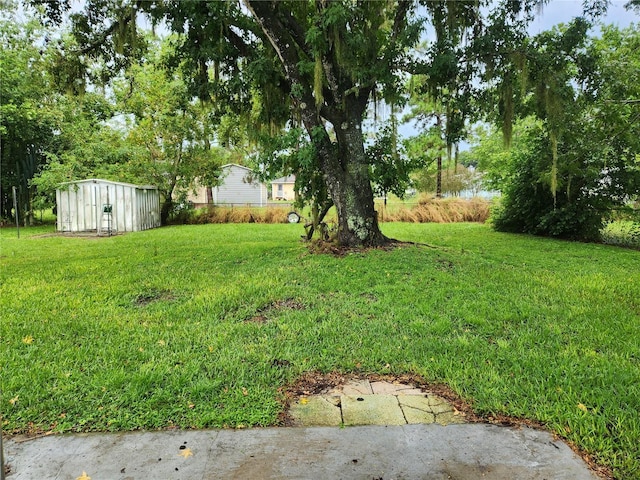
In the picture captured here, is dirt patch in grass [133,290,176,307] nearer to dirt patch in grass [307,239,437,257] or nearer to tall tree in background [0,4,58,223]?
dirt patch in grass [307,239,437,257]

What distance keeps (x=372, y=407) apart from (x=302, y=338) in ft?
3.44

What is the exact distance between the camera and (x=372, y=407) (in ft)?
7.68

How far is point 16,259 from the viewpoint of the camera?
666cm

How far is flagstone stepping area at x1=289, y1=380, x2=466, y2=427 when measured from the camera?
2.21 metres

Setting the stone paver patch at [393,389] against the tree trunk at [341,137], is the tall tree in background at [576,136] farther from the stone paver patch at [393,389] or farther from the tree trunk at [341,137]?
the stone paver patch at [393,389]

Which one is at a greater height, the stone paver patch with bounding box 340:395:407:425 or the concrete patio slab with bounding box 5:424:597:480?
the stone paver patch with bounding box 340:395:407:425

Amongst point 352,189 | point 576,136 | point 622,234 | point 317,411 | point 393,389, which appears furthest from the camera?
point 622,234

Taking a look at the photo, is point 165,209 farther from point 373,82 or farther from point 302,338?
point 302,338

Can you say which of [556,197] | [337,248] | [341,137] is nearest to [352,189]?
[341,137]

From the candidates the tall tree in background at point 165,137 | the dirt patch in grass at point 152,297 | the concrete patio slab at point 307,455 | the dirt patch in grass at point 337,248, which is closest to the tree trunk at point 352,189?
the dirt patch in grass at point 337,248

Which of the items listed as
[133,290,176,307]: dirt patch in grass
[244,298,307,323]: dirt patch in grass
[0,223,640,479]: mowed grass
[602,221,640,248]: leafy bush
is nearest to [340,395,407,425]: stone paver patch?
[0,223,640,479]: mowed grass

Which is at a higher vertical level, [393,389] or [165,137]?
[165,137]

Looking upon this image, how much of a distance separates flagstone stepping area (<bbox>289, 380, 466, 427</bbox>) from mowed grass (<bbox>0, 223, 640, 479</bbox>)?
0.17 meters

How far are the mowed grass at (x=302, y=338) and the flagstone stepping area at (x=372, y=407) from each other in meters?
0.17
